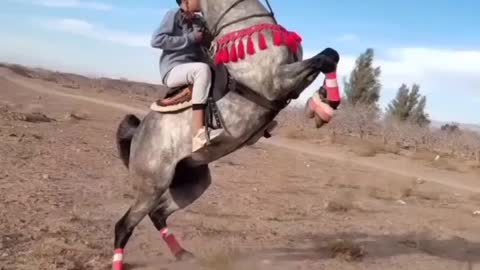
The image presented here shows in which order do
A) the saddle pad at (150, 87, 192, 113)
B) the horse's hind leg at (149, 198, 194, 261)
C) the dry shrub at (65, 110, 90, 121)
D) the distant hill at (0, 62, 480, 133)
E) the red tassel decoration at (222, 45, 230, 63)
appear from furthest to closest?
the distant hill at (0, 62, 480, 133) < the dry shrub at (65, 110, 90, 121) < the horse's hind leg at (149, 198, 194, 261) < the saddle pad at (150, 87, 192, 113) < the red tassel decoration at (222, 45, 230, 63)

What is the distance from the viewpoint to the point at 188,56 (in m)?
5.54

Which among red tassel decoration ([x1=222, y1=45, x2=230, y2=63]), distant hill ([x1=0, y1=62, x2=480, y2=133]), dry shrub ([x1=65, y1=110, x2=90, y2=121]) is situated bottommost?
distant hill ([x1=0, y1=62, x2=480, y2=133])

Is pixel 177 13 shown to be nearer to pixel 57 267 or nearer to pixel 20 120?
pixel 57 267

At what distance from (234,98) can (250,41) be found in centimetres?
53

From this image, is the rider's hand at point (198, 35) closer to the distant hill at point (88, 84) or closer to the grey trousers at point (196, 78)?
the grey trousers at point (196, 78)

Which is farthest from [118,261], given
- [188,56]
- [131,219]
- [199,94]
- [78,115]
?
[78,115]

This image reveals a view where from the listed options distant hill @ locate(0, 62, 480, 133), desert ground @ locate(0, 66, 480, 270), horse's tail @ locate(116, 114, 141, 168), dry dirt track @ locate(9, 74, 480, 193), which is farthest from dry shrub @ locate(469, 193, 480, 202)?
distant hill @ locate(0, 62, 480, 133)

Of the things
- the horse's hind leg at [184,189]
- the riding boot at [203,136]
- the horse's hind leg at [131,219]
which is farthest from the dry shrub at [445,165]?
the riding boot at [203,136]

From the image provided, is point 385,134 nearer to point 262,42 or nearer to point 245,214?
point 245,214

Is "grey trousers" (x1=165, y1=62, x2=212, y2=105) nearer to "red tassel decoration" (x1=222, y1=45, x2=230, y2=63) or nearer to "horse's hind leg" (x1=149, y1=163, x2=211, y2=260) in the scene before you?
"red tassel decoration" (x1=222, y1=45, x2=230, y2=63)

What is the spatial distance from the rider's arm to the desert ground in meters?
2.28

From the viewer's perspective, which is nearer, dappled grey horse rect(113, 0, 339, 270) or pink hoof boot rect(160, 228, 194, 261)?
dappled grey horse rect(113, 0, 339, 270)

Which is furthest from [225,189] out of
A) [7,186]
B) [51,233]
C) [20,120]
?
[20,120]

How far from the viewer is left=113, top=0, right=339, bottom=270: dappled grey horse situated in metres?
4.73
